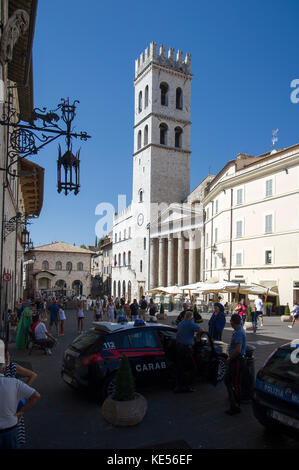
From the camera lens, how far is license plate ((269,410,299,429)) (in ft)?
15.0

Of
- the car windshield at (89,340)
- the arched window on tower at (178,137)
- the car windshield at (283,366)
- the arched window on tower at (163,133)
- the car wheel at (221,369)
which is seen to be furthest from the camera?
the arched window on tower at (178,137)

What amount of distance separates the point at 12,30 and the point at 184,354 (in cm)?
939

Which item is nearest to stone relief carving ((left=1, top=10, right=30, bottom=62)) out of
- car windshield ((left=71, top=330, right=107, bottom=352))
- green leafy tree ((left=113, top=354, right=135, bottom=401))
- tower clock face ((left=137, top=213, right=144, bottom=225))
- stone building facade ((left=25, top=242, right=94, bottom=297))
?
car windshield ((left=71, top=330, right=107, bottom=352))

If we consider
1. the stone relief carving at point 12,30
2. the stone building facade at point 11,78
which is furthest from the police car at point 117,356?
the stone relief carving at point 12,30

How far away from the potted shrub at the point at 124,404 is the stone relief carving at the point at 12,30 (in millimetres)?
8396

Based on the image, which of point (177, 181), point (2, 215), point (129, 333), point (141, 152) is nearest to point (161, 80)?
point (141, 152)

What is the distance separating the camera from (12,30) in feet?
31.3

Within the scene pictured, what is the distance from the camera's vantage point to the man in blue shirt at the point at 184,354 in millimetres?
7344

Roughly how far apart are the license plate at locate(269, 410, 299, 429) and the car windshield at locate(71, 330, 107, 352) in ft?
11.0

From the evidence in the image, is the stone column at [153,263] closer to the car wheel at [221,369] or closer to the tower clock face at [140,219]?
the tower clock face at [140,219]

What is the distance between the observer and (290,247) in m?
26.0

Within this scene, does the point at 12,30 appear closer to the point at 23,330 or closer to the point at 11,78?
the point at 11,78
